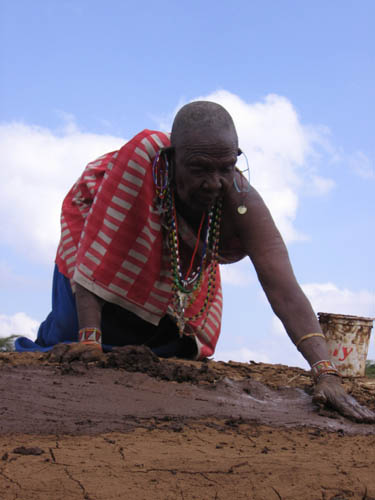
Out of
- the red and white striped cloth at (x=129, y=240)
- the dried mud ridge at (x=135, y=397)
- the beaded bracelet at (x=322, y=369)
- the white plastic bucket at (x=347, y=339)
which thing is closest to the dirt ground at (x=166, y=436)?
the dried mud ridge at (x=135, y=397)

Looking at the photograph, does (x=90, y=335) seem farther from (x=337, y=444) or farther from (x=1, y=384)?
(x=337, y=444)

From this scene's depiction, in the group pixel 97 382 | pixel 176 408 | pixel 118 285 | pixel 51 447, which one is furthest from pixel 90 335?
pixel 51 447

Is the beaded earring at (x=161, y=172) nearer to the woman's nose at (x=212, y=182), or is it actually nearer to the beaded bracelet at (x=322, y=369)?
the woman's nose at (x=212, y=182)

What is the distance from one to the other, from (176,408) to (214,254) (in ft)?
4.55

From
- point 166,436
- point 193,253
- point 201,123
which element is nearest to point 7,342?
point 193,253

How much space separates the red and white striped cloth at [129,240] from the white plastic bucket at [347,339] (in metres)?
1.33

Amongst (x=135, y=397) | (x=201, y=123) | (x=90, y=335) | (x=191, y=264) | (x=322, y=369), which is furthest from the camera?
(x=191, y=264)

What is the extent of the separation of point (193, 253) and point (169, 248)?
0.54 ft

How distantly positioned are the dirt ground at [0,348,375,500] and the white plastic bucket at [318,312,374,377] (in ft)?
3.69

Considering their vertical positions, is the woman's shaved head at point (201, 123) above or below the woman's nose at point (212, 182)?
above

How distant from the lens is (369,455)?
8.59 ft

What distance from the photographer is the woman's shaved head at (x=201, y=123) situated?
136 inches

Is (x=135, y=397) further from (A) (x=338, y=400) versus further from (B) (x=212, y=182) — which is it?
(B) (x=212, y=182)

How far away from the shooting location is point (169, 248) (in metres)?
4.04
